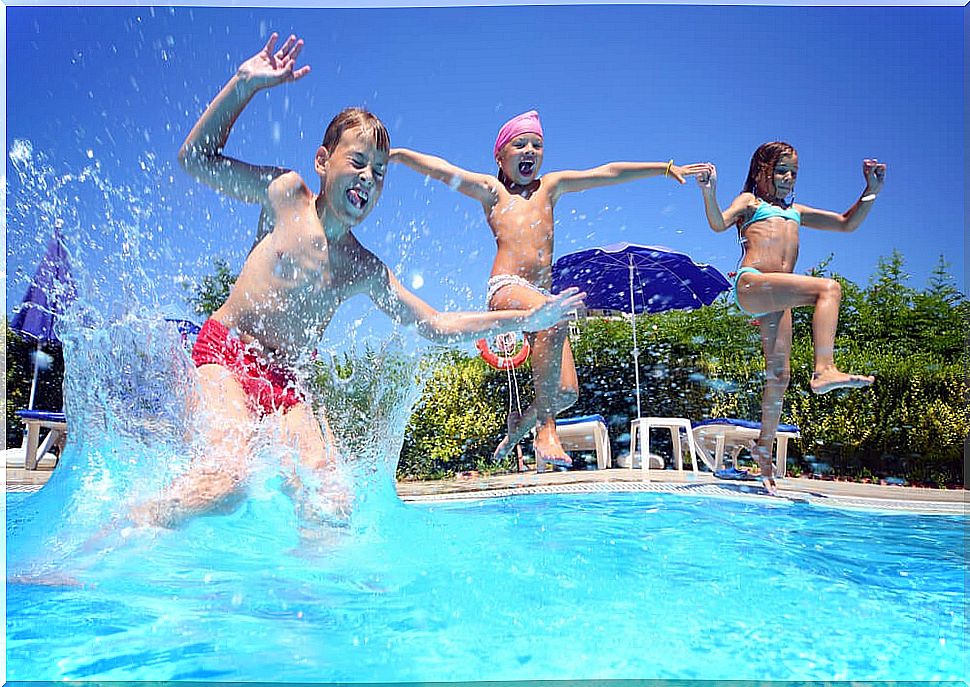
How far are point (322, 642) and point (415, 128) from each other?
5.01 m

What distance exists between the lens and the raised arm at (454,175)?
15.8 ft

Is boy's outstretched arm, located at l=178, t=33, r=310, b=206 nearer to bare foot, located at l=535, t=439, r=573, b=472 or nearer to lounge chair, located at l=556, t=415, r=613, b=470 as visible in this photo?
bare foot, located at l=535, t=439, r=573, b=472

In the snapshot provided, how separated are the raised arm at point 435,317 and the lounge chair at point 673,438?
3.35m

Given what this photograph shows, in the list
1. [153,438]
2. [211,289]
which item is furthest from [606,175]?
[153,438]

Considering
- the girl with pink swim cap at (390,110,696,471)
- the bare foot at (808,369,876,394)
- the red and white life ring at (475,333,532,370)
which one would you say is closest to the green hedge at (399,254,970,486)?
the red and white life ring at (475,333,532,370)

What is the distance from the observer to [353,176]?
3289 mm

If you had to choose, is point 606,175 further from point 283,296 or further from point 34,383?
point 34,383

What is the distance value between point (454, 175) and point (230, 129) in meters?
1.86

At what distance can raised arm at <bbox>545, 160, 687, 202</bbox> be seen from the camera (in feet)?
15.9

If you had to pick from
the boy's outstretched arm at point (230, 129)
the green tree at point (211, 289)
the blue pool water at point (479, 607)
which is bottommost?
the blue pool water at point (479, 607)

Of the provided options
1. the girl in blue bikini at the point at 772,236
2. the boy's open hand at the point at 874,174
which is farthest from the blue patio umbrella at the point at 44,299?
the boy's open hand at the point at 874,174

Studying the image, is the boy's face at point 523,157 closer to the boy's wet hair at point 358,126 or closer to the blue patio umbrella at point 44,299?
the boy's wet hair at point 358,126

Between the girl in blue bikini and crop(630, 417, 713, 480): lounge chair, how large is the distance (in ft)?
3.71

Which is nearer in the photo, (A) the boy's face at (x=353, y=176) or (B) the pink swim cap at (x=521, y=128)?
(A) the boy's face at (x=353, y=176)
